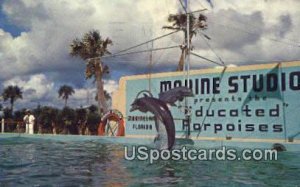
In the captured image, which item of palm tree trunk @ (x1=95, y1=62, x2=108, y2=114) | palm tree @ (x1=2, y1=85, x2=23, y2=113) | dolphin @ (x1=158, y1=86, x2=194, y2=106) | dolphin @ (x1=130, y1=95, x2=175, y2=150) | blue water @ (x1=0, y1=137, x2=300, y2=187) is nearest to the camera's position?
blue water @ (x1=0, y1=137, x2=300, y2=187)

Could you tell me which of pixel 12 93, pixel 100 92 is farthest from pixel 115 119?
pixel 12 93

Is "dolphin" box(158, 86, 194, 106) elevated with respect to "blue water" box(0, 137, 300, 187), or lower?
elevated

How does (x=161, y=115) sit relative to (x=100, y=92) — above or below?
below

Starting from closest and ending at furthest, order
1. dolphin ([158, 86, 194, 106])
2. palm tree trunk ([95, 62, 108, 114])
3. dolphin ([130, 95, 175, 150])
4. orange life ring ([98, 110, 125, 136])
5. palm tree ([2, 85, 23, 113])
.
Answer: dolphin ([130, 95, 175, 150]), dolphin ([158, 86, 194, 106]), orange life ring ([98, 110, 125, 136]), palm tree trunk ([95, 62, 108, 114]), palm tree ([2, 85, 23, 113])

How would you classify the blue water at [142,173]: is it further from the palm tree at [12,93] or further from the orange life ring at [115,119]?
the palm tree at [12,93]

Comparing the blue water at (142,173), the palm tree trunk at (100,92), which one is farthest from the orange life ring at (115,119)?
the blue water at (142,173)

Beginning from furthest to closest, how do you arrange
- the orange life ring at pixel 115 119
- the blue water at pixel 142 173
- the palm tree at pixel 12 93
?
the palm tree at pixel 12 93 → the orange life ring at pixel 115 119 → the blue water at pixel 142 173

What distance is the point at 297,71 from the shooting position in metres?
23.9

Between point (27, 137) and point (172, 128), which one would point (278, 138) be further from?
point (27, 137)

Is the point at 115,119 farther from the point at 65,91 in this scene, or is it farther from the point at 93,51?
the point at 65,91

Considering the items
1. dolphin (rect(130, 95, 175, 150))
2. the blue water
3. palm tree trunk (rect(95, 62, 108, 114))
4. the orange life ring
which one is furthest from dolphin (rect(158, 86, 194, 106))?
palm tree trunk (rect(95, 62, 108, 114))

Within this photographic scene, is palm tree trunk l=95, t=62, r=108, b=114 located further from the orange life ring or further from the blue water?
the blue water

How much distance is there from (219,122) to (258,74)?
11.5 feet

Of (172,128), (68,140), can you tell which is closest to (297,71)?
(172,128)
